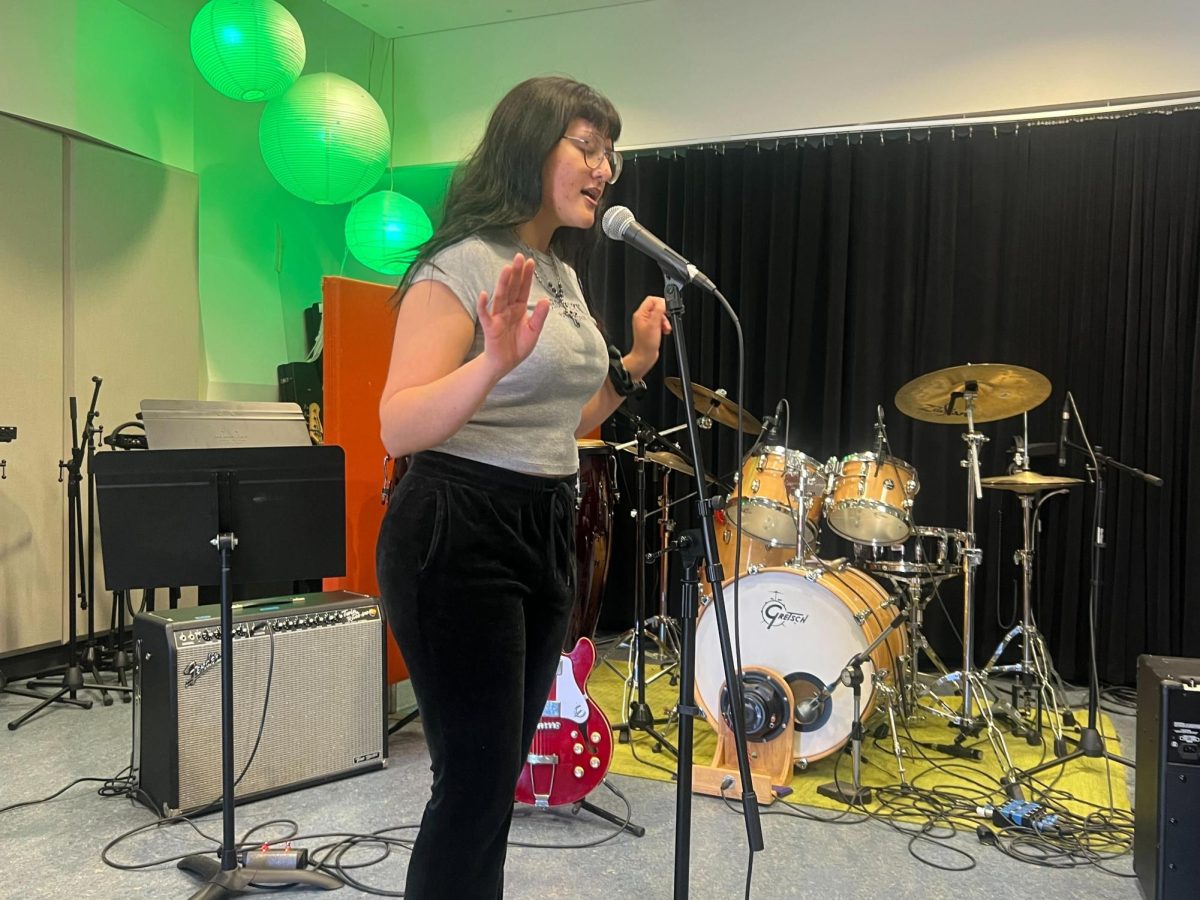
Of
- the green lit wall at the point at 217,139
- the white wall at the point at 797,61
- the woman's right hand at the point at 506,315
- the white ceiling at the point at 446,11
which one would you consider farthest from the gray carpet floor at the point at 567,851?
the white ceiling at the point at 446,11

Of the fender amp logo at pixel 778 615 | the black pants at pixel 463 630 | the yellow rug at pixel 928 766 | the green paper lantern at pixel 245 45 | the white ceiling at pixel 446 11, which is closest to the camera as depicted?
the black pants at pixel 463 630

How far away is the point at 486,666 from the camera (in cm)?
118

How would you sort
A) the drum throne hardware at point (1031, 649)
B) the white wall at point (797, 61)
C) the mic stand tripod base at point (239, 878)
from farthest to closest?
the white wall at point (797, 61)
the drum throne hardware at point (1031, 649)
the mic stand tripod base at point (239, 878)

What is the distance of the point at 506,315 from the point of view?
1021 millimetres

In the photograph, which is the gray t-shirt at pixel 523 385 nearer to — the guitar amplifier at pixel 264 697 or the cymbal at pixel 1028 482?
the guitar amplifier at pixel 264 697

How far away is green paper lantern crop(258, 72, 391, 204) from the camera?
397 centimetres

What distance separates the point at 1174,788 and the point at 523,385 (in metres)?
1.69

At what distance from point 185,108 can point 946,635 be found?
4692 mm

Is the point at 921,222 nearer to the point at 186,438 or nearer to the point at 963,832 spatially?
the point at 963,832

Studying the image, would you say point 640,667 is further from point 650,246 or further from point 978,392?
point 650,246

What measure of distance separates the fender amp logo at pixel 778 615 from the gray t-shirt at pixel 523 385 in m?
1.88

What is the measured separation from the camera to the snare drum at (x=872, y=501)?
312 centimetres

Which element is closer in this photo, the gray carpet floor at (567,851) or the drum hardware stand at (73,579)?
the gray carpet floor at (567,851)

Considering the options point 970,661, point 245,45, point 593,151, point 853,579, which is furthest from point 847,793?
point 245,45
